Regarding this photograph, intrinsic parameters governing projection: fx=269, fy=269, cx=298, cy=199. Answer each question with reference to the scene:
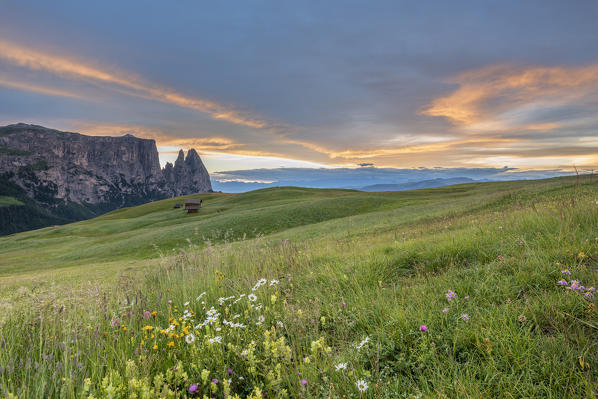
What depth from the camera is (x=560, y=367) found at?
2285 millimetres

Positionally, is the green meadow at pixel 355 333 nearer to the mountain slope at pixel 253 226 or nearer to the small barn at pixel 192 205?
the mountain slope at pixel 253 226

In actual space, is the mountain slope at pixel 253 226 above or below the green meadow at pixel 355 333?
below

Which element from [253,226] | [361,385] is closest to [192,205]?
[253,226]

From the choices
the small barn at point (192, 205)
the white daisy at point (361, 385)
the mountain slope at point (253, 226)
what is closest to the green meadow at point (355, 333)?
the white daisy at point (361, 385)

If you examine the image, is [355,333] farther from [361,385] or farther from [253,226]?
[253,226]

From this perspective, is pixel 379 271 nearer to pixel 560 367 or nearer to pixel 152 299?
pixel 560 367

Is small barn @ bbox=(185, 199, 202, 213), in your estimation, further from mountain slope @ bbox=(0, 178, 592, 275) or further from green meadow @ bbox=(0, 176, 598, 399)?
green meadow @ bbox=(0, 176, 598, 399)

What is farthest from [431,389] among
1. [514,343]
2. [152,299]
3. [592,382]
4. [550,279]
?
[152,299]

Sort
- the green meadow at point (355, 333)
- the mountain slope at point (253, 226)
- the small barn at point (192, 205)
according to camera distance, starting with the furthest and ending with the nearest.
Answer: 1. the small barn at point (192, 205)
2. the mountain slope at point (253, 226)
3. the green meadow at point (355, 333)

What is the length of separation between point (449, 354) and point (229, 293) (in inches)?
150

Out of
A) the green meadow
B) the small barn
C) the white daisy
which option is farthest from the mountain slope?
the white daisy

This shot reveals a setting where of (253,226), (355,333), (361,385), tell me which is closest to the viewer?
(361,385)

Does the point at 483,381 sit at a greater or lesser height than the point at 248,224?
greater

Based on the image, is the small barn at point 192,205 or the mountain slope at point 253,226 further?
the small barn at point 192,205
